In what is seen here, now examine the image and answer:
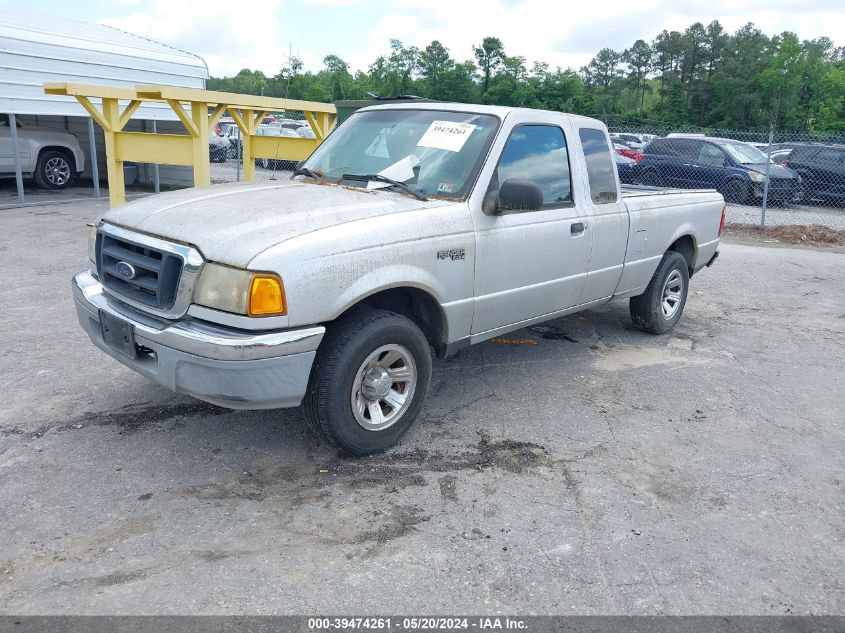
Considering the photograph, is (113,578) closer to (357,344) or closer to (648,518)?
(357,344)

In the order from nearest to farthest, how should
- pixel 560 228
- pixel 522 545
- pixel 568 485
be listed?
pixel 522 545, pixel 568 485, pixel 560 228

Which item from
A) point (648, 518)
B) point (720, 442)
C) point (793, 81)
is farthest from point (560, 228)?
point (793, 81)

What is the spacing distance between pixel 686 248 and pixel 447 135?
3.38 metres

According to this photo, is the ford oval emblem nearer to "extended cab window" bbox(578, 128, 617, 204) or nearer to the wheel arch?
"extended cab window" bbox(578, 128, 617, 204)

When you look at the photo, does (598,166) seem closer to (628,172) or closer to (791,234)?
(791,234)

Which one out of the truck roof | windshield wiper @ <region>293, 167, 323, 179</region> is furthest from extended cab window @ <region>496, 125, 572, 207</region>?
windshield wiper @ <region>293, 167, 323, 179</region>

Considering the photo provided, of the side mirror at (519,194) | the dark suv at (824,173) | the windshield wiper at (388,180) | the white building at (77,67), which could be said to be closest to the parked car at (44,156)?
the white building at (77,67)

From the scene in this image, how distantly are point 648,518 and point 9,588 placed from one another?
9.29 feet

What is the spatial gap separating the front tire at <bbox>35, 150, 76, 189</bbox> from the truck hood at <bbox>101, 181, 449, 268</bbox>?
11958 millimetres

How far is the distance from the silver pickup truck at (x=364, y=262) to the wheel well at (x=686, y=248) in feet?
4.68

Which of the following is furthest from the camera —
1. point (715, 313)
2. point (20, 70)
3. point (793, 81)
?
point (793, 81)

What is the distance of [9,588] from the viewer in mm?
2740

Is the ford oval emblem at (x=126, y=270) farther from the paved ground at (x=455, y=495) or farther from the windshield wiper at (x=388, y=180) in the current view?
the windshield wiper at (x=388, y=180)

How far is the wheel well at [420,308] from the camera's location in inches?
159
